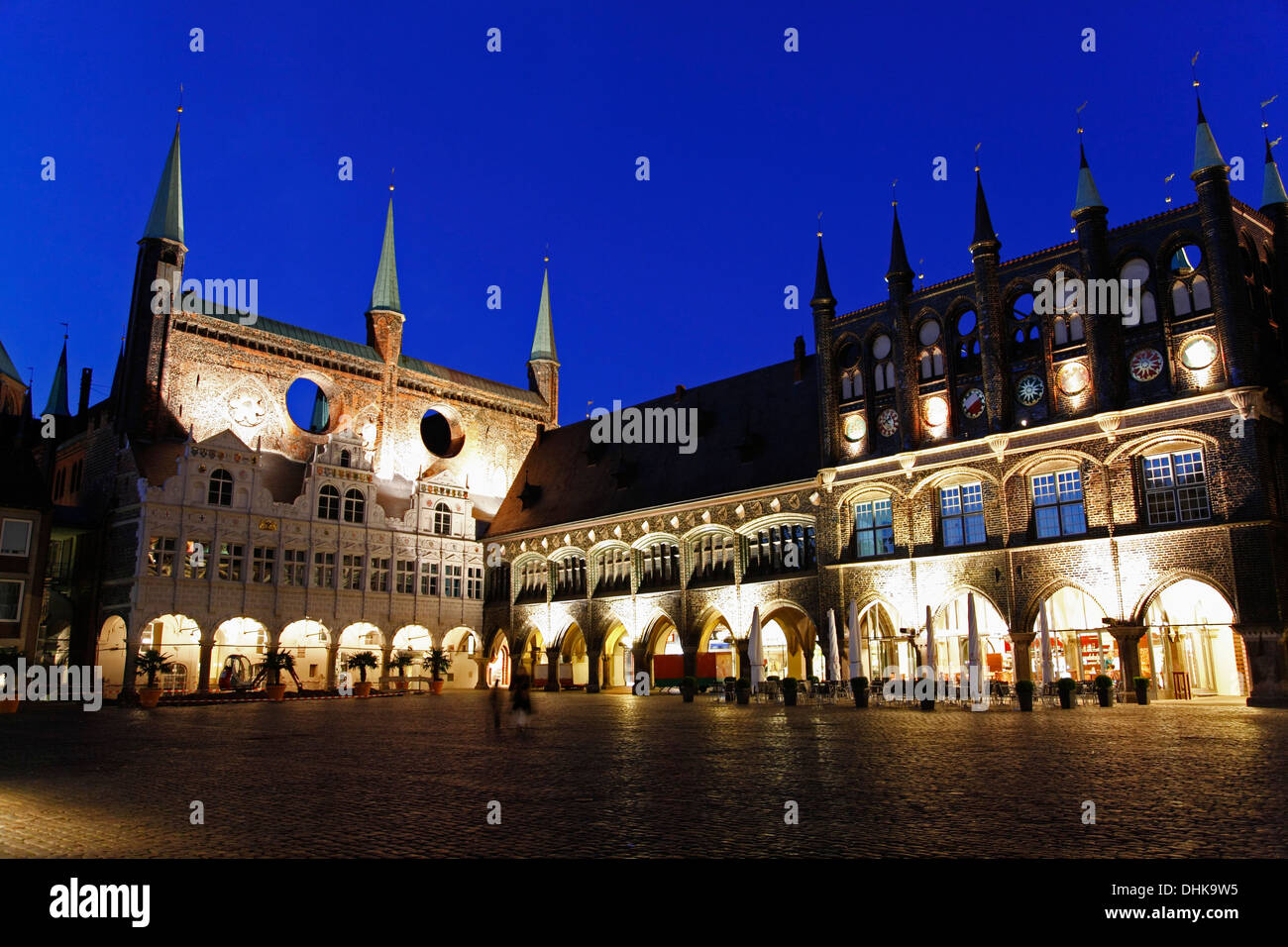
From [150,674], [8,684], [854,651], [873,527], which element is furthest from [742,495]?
[8,684]

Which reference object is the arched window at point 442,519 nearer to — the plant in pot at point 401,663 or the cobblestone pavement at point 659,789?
the plant in pot at point 401,663

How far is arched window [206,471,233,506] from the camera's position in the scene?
46.8 meters

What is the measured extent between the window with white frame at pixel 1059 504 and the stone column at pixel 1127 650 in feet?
12.5

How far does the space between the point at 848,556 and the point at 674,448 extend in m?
13.5

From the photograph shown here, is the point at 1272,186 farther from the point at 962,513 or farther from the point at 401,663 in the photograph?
the point at 401,663

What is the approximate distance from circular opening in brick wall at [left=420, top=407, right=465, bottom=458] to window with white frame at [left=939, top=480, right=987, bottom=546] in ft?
109

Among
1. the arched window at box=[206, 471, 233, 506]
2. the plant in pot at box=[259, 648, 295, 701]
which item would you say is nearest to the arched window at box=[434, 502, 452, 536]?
the arched window at box=[206, 471, 233, 506]

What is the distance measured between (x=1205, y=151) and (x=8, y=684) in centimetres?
4402

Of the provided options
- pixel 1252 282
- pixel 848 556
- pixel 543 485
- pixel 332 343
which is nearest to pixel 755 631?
pixel 848 556

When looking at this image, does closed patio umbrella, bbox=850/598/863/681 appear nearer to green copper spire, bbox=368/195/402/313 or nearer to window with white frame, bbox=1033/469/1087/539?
window with white frame, bbox=1033/469/1087/539

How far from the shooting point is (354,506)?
172 feet

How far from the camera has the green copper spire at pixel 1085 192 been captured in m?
35.2

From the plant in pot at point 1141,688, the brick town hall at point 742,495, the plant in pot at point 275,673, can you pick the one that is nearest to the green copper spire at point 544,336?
the brick town hall at point 742,495
